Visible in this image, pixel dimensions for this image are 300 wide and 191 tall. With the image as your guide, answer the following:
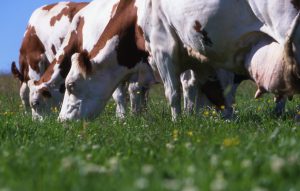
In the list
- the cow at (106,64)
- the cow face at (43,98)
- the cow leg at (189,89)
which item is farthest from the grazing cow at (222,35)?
the cow face at (43,98)

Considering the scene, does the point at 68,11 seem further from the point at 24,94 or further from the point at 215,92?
the point at 215,92

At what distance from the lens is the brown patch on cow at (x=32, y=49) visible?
15.3 metres

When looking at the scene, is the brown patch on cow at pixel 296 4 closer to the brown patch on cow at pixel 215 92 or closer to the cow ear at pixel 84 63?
the brown patch on cow at pixel 215 92

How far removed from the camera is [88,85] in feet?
34.9

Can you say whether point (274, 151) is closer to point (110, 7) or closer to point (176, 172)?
point (176, 172)

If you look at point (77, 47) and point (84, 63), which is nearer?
point (84, 63)

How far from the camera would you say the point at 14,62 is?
53.3ft

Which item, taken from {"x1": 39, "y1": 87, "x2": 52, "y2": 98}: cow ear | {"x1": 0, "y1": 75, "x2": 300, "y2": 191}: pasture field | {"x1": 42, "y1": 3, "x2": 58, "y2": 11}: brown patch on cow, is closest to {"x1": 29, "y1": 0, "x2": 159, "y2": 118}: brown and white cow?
{"x1": 39, "y1": 87, "x2": 52, "y2": 98}: cow ear

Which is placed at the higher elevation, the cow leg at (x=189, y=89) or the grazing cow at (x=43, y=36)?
the grazing cow at (x=43, y=36)

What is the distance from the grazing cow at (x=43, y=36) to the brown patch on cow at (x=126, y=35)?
4.22 m

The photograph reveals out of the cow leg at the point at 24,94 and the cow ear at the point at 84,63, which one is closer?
the cow ear at the point at 84,63

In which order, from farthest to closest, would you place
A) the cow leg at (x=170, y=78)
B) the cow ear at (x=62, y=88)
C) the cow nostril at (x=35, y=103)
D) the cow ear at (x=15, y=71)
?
the cow ear at (x=15, y=71), the cow nostril at (x=35, y=103), the cow ear at (x=62, y=88), the cow leg at (x=170, y=78)

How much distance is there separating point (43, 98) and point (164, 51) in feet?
16.2

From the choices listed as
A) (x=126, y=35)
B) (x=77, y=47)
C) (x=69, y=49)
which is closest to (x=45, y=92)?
(x=69, y=49)
